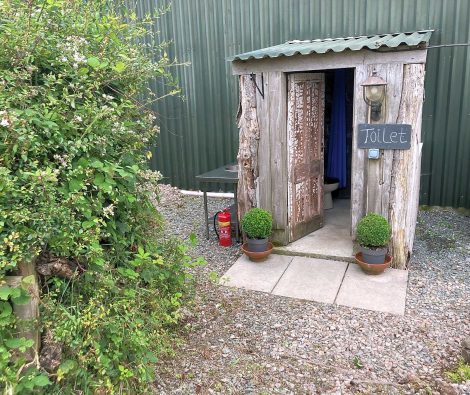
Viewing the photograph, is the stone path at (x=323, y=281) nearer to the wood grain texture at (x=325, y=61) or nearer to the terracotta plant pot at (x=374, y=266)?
the terracotta plant pot at (x=374, y=266)

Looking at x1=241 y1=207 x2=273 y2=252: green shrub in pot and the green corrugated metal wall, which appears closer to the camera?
x1=241 y1=207 x2=273 y2=252: green shrub in pot

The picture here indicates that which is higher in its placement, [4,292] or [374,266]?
[4,292]

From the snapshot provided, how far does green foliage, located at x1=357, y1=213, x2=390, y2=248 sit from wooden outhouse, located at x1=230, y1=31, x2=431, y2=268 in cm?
26

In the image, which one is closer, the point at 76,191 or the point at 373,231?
the point at 76,191

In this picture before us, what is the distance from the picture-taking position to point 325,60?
4805mm

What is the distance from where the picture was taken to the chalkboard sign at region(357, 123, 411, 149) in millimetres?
4617

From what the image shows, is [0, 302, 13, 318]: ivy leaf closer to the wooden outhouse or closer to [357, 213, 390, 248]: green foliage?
[357, 213, 390, 248]: green foliage

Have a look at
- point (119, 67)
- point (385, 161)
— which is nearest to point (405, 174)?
point (385, 161)

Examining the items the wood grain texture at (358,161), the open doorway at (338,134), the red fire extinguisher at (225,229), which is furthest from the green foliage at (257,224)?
the open doorway at (338,134)

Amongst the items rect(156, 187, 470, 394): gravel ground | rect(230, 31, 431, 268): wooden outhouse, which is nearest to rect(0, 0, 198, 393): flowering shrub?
rect(156, 187, 470, 394): gravel ground

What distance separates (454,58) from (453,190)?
2074mm

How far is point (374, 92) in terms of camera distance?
4578mm

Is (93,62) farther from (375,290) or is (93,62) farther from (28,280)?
(375,290)

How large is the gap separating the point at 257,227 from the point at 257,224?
4 cm
